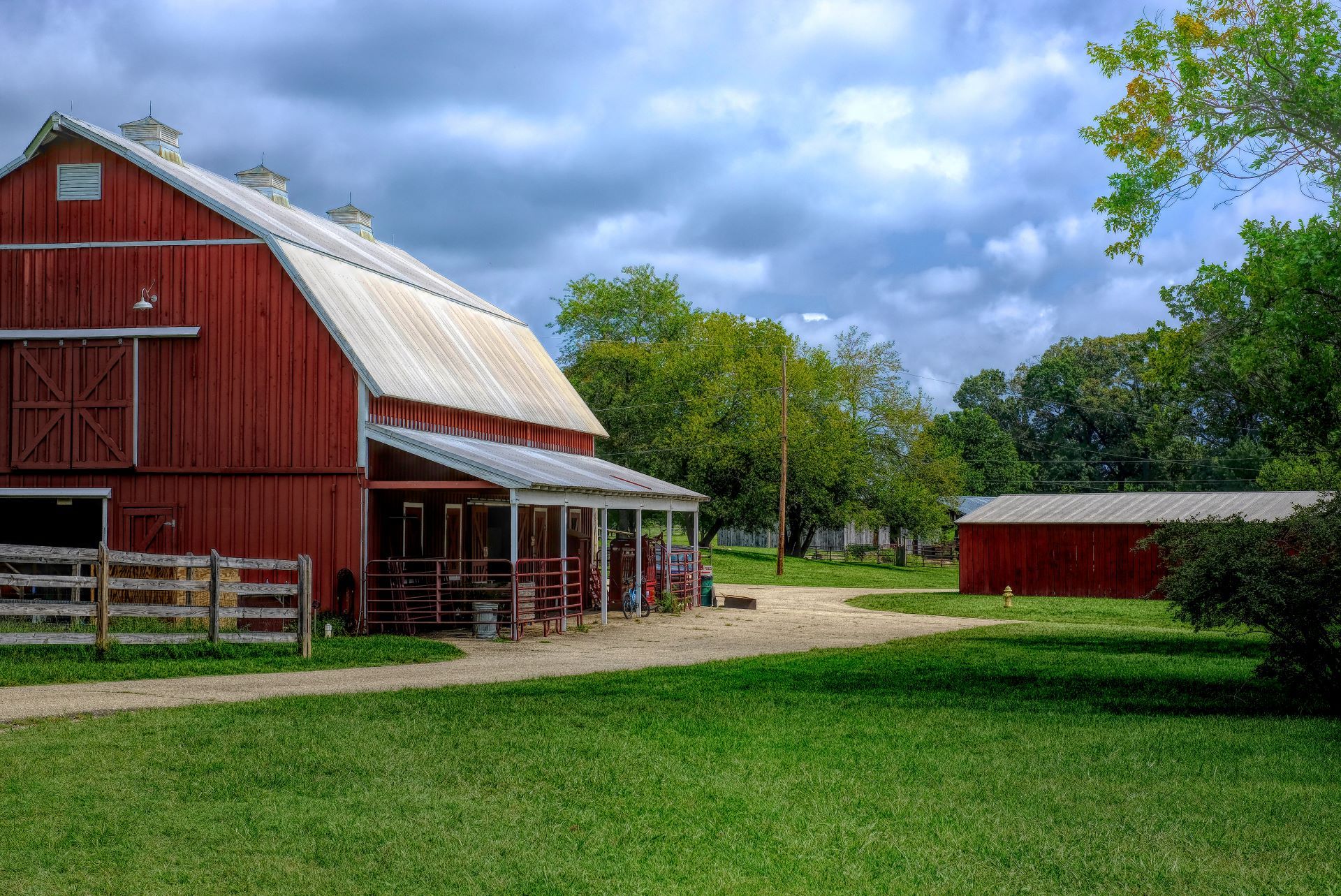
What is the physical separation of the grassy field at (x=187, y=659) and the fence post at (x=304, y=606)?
0.21m

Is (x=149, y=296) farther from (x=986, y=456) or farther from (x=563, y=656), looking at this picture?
(x=986, y=456)

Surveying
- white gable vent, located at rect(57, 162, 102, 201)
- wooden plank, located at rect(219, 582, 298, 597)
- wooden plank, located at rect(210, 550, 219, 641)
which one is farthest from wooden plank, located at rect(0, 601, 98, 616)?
white gable vent, located at rect(57, 162, 102, 201)

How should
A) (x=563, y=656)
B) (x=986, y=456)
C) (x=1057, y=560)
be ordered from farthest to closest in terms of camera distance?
(x=986, y=456)
(x=1057, y=560)
(x=563, y=656)

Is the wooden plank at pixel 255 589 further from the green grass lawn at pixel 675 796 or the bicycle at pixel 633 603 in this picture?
the bicycle at pixel 633 603

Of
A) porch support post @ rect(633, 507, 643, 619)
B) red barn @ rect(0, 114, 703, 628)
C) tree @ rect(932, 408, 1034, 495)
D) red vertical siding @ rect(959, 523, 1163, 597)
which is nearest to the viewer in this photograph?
red barn @ rect(0, 114, 703, 628)

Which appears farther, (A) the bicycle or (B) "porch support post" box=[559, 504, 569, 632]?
(A) the bicycle

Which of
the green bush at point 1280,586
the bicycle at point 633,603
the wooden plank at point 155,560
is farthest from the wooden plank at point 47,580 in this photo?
the bicycle at point 633,603

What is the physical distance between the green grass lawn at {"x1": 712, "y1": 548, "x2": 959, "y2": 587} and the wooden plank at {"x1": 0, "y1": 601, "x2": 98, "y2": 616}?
30.3 meters

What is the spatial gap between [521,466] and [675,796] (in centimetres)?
1649

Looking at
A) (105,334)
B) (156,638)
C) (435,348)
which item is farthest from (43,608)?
(435,348)

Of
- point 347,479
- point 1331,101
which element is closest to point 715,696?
point 1331,101

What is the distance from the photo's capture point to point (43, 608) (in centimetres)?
1606

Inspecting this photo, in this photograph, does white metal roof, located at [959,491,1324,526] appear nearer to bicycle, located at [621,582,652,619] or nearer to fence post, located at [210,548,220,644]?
bicycle, located at [621,582,652,619]

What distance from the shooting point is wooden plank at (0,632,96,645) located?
16297 mm
